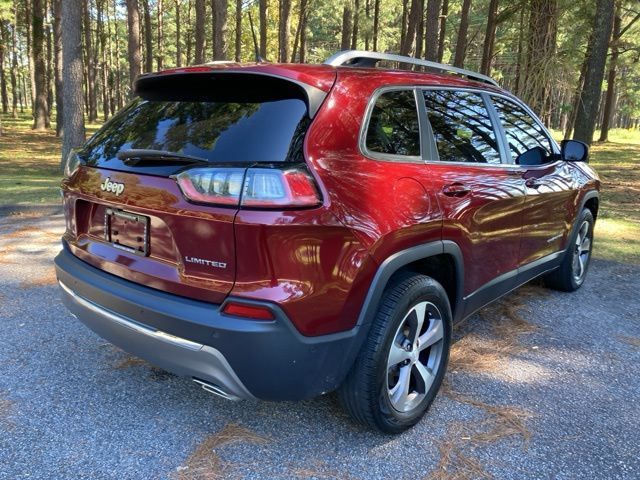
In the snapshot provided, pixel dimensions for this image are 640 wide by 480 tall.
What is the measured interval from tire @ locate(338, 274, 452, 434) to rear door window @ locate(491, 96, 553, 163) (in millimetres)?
1575

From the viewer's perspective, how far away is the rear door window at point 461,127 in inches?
121

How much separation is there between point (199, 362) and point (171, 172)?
850 mm

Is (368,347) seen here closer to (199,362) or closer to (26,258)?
(199,362)

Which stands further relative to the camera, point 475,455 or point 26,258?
point 26,258

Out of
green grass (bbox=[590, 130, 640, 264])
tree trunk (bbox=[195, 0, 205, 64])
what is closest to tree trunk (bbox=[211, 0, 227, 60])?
Answer: tree trunk (bbox=[195, 0, 205, 64])

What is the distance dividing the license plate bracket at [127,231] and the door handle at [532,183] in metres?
2.75

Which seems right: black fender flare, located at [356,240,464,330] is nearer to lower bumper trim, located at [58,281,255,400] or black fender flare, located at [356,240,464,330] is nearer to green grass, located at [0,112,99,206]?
lower bumper trim, located at [58,281,255,400]

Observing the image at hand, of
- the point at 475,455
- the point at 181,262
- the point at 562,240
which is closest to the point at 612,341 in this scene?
the point at 562,240

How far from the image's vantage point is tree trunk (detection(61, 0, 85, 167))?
1060 centimetres

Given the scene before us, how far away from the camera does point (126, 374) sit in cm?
329

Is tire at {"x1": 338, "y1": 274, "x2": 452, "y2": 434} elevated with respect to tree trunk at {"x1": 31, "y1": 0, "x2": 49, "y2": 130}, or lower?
lower

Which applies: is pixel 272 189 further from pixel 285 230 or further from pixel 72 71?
pixel 72 71

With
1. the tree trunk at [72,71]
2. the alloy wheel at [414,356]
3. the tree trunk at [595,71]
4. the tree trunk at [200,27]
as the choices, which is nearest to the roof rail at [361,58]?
the alloy wheel at [414,356]

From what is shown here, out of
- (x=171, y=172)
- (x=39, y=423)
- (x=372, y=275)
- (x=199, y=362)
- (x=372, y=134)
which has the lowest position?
(x=39, y=423)
